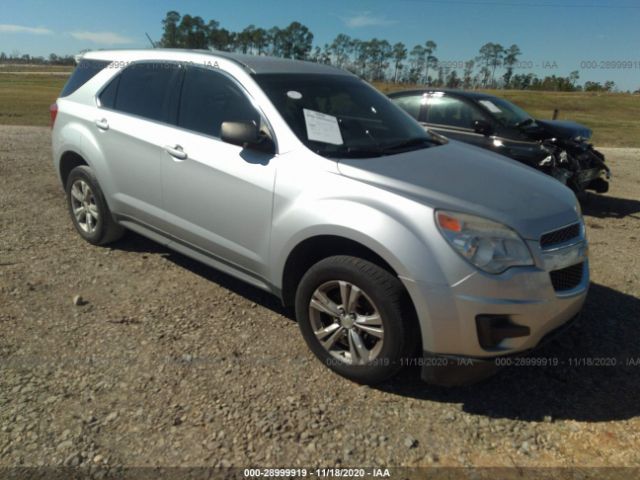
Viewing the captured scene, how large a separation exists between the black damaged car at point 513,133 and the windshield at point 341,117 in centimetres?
363

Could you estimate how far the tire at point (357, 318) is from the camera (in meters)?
2.59

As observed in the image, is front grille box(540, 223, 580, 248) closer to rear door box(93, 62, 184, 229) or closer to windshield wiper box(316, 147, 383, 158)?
windshield wiper box(316, 147, 383, 158)

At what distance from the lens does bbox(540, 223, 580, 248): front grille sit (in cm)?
260

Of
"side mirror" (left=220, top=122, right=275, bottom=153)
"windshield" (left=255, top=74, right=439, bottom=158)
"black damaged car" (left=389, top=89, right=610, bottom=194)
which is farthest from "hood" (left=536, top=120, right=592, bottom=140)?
"side mirror" (left=220, top=122, right=275, bottom=153)

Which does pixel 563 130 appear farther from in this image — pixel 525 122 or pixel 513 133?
pixel 513 133

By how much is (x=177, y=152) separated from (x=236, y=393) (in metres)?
1.72

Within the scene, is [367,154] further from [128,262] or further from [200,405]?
[128,262]

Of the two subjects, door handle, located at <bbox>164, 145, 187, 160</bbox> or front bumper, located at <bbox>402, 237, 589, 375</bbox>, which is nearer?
front bumper, located at <bbox>402, 237, 589, 375</bbox>

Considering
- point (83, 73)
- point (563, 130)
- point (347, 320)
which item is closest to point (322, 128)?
point (347, 320)

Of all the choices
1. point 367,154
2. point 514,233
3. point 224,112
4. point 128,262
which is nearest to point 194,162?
point 224,112

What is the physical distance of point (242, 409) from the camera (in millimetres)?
2650

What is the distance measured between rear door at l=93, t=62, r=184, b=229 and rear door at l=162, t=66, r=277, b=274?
13cm

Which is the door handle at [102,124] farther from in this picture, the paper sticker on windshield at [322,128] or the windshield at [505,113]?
the windshield at [505,113]

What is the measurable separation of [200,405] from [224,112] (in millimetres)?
1909
